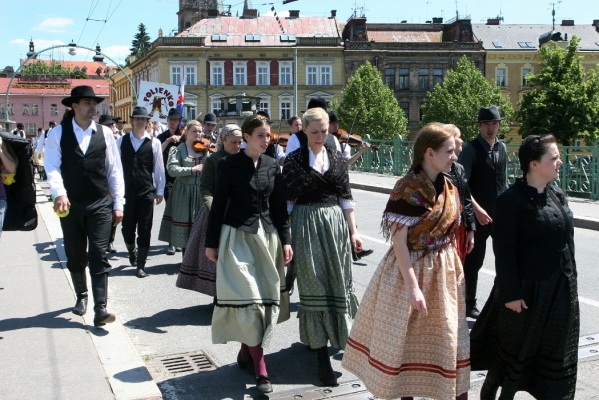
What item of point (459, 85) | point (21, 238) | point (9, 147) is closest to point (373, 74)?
point (459, 85)

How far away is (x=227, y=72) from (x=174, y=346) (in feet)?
209

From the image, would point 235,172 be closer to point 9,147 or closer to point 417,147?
point 417,147

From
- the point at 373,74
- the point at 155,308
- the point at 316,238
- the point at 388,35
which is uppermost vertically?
the point at 388,35

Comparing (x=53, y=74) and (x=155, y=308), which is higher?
(x=53, y=74)

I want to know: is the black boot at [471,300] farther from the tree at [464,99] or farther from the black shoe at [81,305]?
the tree at [464,99]

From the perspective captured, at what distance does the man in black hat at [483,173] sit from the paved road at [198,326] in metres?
1.05

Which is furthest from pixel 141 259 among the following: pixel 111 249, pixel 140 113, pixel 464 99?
pixel 464 99

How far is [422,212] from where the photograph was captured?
3.89 meters

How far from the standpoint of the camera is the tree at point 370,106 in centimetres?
6166

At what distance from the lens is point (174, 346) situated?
5.69m

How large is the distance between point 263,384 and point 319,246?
1005 millimetres

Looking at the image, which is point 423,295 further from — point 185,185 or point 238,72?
point 238,72

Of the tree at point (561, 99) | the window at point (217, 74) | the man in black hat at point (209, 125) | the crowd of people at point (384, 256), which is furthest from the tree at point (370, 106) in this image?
the crowd of people at point (384, 256)

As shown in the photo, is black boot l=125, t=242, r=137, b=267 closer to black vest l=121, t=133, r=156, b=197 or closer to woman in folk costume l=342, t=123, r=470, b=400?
black vest l=121, t=133, r=156, b=197
